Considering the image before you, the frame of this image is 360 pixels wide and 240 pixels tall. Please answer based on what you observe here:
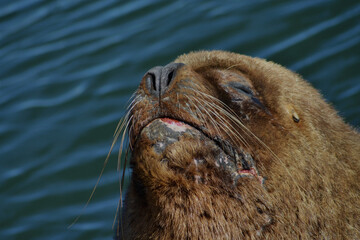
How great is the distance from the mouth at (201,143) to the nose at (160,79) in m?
0.21

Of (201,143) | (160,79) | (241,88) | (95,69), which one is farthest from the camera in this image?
(95,69)

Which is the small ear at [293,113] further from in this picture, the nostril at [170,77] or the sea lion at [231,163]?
the nostril at [170,77]

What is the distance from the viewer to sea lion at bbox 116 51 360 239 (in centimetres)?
354

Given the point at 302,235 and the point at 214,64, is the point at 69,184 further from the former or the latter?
the point at 302,235

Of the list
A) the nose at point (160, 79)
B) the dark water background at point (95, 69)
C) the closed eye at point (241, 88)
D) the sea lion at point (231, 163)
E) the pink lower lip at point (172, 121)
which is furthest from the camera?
the dark water background at point (95, 69)

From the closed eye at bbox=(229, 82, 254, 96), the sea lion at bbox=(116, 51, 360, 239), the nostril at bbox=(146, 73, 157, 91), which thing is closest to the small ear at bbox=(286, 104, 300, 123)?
the sea lion at bbox=(116, 51, 360, 239)

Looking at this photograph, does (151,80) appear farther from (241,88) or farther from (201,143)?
(241,88)

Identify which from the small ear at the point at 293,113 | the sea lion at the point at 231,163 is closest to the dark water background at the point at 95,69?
the sea lion at the point at 231,163

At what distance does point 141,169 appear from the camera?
3559mm

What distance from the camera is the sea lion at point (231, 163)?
3535 millimetres

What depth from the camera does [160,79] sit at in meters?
3.82

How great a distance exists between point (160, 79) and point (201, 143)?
527 mm

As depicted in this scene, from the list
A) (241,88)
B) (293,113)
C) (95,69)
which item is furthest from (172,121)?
(95,69)

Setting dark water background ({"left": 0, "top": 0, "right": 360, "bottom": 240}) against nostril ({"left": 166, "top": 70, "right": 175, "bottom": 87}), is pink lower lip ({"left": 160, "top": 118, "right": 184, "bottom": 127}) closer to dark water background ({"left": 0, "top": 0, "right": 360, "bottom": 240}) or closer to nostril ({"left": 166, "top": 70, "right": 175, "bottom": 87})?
nostril ({"left": 166, "top": 70, "right": 175, "bottom": 87})
